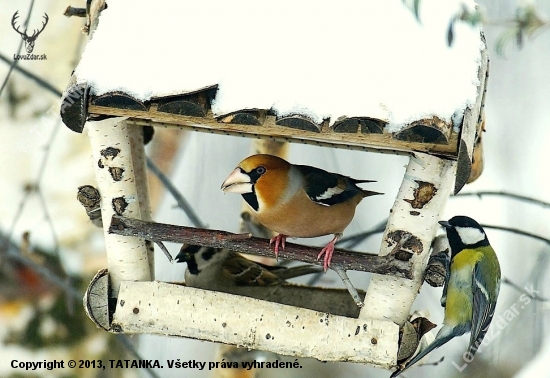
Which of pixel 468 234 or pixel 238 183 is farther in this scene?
pixel 468 234

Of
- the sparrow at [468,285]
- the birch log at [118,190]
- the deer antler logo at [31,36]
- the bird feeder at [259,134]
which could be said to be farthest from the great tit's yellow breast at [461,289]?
the deer antler logo at [31,36]

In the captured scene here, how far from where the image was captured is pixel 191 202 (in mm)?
3234

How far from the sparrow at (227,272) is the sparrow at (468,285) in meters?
0.49

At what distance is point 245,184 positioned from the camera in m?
1.96

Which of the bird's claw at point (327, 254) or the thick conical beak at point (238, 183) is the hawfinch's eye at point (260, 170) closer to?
the thick conical beak at point (238, 183)

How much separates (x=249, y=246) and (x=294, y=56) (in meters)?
0.56

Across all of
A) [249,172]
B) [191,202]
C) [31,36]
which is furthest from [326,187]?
[31,36]

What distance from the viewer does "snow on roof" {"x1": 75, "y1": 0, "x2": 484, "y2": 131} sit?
1.51 meters

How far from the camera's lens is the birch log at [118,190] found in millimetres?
1887

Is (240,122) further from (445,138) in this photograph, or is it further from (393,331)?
(393,331)
